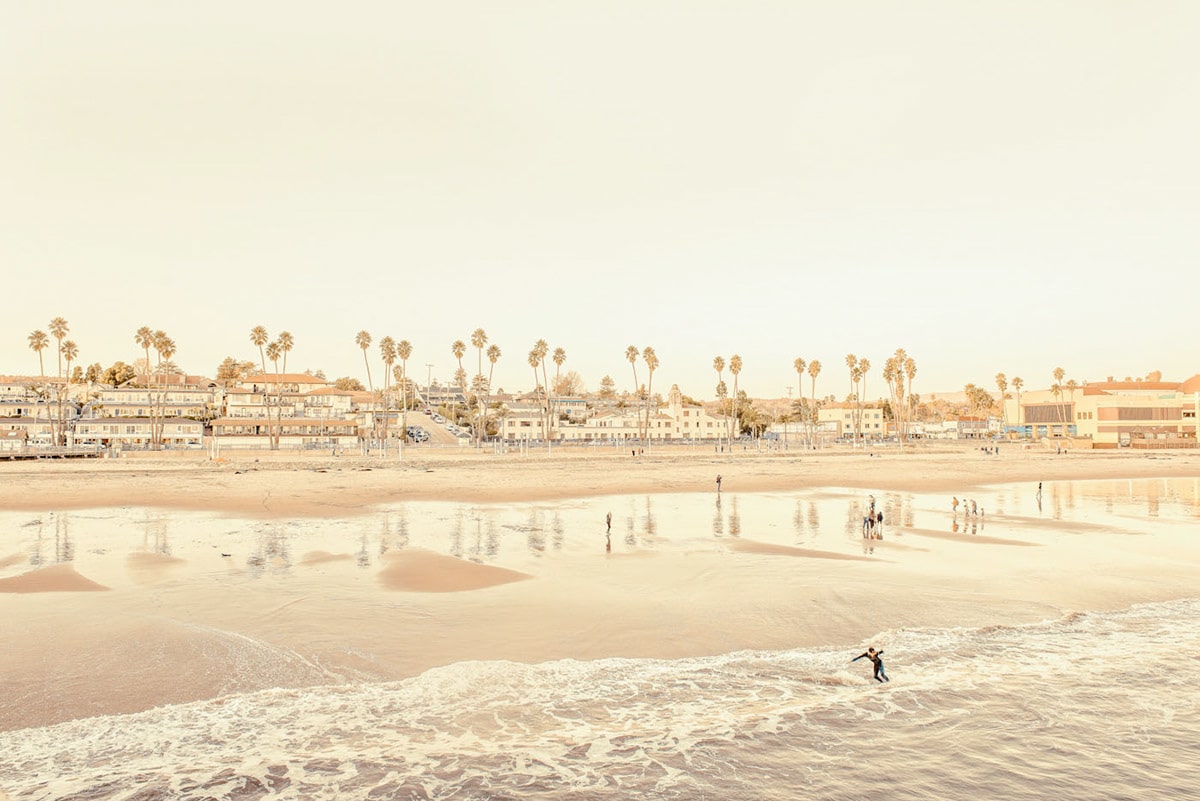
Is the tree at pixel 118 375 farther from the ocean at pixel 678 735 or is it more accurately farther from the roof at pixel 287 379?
the ocean at pixel 678 735

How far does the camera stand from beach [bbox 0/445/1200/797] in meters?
15.1

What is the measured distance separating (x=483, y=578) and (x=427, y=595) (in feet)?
8.32

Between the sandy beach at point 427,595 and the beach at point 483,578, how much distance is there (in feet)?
0.32

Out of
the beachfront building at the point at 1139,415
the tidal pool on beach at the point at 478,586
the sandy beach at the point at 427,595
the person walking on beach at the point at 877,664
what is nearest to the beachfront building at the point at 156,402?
the sandy beach at the point at 427,595

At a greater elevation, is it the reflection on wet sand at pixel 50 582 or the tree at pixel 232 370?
the tree at pixel 232 370

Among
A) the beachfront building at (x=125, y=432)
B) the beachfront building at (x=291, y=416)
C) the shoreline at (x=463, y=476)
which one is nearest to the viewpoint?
the shoreline at (x=463, y=476)

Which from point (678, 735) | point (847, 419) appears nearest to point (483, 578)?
point (678, 735)

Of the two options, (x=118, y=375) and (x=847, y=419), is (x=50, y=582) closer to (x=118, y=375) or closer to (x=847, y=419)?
(x=118, y=375)

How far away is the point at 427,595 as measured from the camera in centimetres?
2078

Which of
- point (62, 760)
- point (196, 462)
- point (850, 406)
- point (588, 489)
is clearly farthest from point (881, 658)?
point (850, 406)

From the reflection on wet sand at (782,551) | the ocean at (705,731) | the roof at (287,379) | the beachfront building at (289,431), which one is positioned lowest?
the reflection on wet sand at (782,551)

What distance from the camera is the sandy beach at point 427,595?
1478cm

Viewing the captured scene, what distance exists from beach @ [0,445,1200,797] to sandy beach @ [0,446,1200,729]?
97 millimetres

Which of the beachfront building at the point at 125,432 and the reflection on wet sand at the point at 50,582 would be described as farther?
the beachfront building at the point at 125,432
